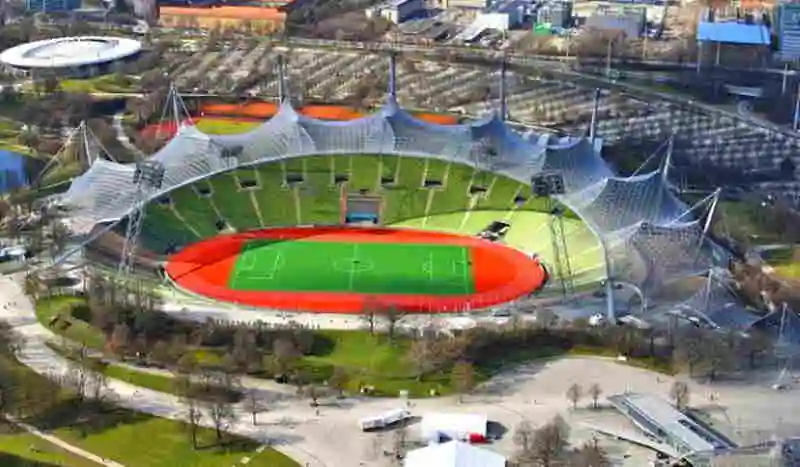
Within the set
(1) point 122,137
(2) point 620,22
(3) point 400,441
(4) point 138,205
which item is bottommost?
(3) point 400,441

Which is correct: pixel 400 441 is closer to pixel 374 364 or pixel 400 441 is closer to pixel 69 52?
pixel 374 364

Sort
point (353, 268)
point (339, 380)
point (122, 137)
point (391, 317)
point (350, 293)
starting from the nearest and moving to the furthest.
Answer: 1. point (339, 380)
2. point (391, 317)
3. point (350, 293)
4. point (353, 268)
5. point (122, 137)

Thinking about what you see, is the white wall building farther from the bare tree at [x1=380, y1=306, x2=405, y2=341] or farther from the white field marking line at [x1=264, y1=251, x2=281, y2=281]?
the white field marking line at [x1=264, y1=251, x2=281, y2=281]

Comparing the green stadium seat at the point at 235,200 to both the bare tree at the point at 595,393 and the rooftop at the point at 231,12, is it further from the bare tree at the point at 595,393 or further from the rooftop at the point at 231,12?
the rooftop at the point at 231,12

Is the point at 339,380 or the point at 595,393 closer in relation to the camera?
the point at 595,393

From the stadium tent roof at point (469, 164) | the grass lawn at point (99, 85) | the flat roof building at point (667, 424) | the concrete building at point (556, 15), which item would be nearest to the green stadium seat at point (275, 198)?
the stadium tent roof at point (469, 164)

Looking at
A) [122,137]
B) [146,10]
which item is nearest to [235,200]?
[122,137]

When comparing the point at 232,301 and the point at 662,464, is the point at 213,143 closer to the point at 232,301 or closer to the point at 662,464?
the point at 232,301

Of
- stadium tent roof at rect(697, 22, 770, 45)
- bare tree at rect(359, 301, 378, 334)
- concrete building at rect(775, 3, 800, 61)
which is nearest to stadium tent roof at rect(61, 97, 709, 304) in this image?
bare tree at rect(359, 301, 378, 334)
